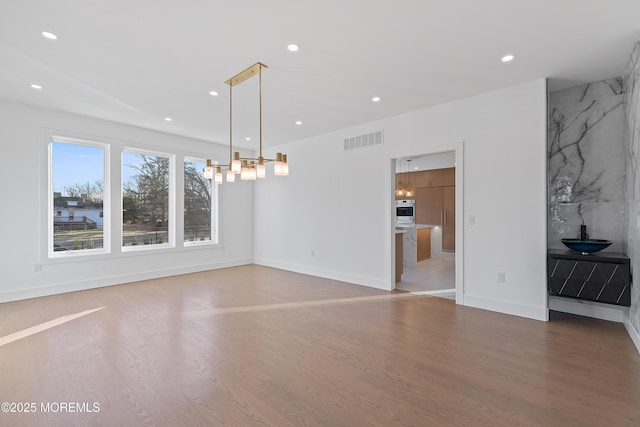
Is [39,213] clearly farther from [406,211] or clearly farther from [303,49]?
[406,211]

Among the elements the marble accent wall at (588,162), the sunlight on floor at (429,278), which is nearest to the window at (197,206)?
the sunlight on floor at (429,278)

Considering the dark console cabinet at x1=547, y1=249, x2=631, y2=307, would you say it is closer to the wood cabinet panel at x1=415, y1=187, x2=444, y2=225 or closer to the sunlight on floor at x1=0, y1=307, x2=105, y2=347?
the wood cabinet panel at x1=415, y1=187, x2=444, y2=225

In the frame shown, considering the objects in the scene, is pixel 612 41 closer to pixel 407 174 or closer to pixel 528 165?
pixel 528 165

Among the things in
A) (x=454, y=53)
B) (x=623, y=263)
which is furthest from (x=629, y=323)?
(x=454, y=53)

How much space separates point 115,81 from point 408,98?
3910mm

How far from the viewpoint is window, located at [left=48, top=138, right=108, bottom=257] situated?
512 cm

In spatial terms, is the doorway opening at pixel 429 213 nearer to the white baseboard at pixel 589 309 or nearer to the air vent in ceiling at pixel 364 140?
the air vent in ceiling at pixel 364 140

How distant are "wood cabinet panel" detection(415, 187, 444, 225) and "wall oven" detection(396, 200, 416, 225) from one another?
0.13 m

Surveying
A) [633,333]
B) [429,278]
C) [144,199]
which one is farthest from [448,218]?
[144,199]

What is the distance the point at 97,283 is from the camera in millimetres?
5367

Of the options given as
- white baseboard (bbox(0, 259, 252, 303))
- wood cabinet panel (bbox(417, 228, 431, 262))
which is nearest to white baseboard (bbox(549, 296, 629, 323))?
wood cabinet panel (bbox(417, 228, 431, 262))

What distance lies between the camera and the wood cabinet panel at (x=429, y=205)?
912 centimetres

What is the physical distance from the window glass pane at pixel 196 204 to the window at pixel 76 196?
156cm

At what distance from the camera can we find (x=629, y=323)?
330cm
